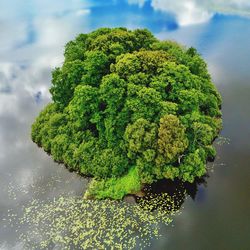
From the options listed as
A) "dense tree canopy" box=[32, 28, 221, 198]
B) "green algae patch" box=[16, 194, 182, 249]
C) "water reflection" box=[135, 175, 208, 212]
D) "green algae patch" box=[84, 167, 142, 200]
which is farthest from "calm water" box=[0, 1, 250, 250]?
"dense tree canopy" box=[32, 28, 221, 198]

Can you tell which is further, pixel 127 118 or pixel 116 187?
pixel 127 118

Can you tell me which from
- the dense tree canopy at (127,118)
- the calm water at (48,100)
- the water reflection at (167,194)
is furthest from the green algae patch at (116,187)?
the calm water at (48,100)

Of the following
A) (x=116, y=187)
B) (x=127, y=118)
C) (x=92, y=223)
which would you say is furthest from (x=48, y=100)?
(x=92, y=223)

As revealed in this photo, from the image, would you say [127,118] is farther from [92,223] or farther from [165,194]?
[92,223]

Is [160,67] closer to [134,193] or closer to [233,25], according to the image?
[134,193]

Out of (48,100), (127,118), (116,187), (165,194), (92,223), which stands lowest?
(92,223)

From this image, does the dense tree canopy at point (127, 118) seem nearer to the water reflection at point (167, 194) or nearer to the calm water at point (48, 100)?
the water reflection at point (167, 194)

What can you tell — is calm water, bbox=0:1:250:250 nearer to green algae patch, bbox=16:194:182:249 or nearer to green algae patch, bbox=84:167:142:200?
green algae patch, bbox=16:194:182:249

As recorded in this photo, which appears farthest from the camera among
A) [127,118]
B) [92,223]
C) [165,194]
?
[127,118]
